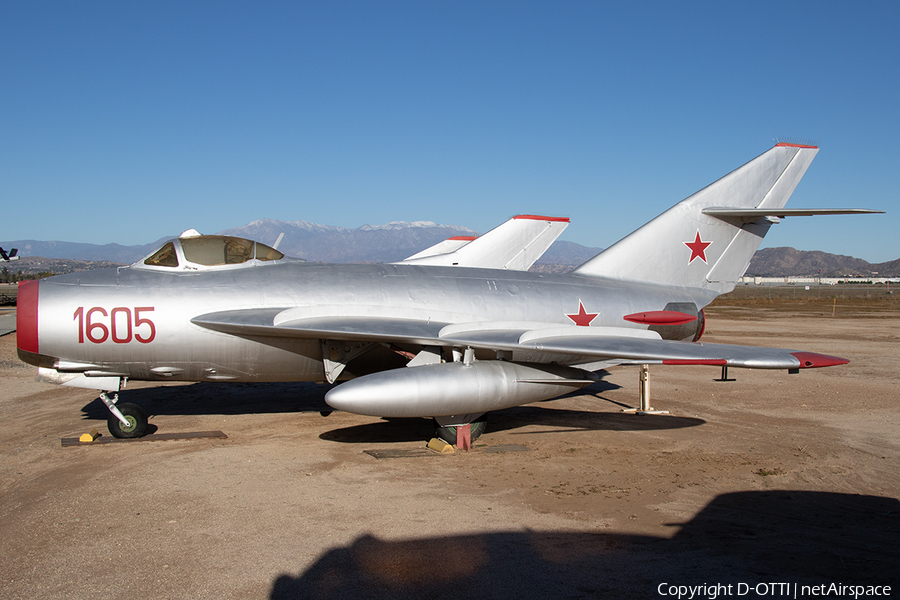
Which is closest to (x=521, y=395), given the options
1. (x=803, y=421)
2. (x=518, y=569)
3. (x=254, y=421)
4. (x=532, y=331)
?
(x=532, y=331)

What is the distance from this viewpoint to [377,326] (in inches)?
301

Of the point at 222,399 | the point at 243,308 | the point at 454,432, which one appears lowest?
the point at 222,399

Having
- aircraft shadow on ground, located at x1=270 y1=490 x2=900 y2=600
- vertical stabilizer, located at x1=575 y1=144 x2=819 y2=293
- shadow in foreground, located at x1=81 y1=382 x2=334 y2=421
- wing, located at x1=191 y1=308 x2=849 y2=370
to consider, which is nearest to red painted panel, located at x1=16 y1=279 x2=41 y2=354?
wing, located at x1=191 y1=308 x2=849 y2=370

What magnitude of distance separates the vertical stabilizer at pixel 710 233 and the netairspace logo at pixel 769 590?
6.26 meters

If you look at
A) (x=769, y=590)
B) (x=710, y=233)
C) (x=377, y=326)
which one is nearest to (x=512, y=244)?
(x=710, y=233)

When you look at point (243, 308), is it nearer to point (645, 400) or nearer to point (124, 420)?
point (124, 420)

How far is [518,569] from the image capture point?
464 centimetres

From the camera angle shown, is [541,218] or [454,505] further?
[541,218]

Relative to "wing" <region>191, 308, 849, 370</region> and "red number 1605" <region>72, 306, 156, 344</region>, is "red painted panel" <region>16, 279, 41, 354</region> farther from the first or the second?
"wing" <region>191, 308, 849, 370</region>

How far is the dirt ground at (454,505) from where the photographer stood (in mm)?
4512

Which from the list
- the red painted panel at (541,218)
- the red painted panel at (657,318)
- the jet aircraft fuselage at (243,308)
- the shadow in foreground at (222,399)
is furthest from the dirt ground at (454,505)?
the red painted panel at (541,218)

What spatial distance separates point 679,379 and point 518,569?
10994 mm

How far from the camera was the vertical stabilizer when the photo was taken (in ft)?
32.6

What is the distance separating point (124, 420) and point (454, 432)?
4.71 m
